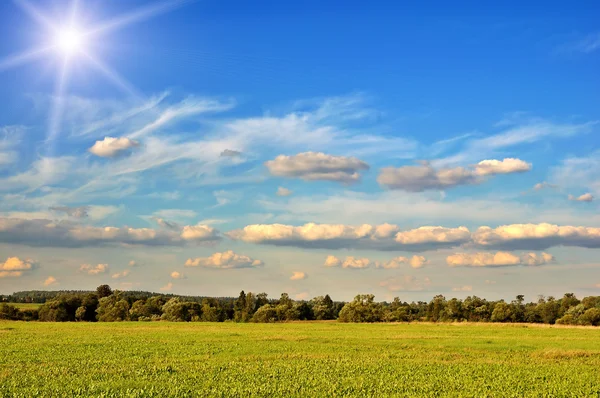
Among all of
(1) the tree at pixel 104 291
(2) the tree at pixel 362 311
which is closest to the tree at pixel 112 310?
(1) the tree at pixel 104 291

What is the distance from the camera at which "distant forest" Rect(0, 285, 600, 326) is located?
115438 mm

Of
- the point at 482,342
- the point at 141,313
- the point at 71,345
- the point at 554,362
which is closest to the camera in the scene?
the point at 554,362

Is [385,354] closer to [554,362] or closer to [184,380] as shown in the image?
[554,362]

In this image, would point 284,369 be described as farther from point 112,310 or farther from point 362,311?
point 112,310

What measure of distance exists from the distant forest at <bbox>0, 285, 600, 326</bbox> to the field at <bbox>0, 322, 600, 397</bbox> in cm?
6501

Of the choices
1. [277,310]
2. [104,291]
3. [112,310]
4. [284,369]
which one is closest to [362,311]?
Result: [277,310]

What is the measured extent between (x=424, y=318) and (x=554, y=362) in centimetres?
9985

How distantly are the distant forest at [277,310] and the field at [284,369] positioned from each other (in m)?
65.0

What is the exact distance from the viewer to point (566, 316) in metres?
120

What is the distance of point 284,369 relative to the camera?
31891 mm

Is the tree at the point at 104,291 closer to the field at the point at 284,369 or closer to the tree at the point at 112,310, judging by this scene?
the tree at the point at 112,310

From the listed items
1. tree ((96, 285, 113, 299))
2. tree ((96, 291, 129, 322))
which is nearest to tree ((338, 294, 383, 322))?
tree ((96, 291, 129, 322))

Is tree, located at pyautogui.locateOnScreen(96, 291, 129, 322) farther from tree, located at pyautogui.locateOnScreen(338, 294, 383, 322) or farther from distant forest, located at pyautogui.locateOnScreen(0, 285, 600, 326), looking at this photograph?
tree, located at pyautogui.locateOnScreen(338, 294, 383, 322)

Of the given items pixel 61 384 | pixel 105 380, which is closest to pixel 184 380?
pixel 105 380
